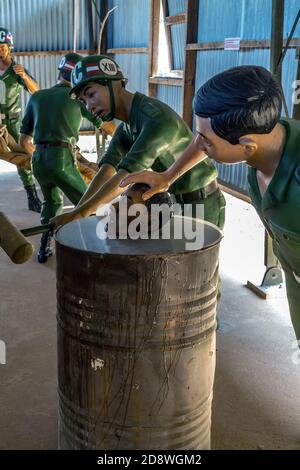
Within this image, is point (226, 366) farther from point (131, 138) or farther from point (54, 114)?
point (54, 114)

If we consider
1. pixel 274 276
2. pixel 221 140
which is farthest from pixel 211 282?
pixel 274 276

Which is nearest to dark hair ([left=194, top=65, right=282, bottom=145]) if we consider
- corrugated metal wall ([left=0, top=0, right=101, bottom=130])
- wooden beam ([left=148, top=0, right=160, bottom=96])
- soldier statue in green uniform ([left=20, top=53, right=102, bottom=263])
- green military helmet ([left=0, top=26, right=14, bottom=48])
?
soldier statue in green uniform ([left=20, top=53, right=102, bottom=263])

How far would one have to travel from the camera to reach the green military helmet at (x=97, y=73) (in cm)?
277

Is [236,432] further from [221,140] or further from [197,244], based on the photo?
[221,140]

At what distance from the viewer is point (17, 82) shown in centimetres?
721

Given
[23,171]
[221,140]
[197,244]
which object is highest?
[221,140]

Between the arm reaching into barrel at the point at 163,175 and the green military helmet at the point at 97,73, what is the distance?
2.23ft

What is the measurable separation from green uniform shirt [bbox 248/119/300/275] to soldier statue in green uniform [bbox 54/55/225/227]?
79 cm

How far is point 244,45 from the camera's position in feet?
20.0

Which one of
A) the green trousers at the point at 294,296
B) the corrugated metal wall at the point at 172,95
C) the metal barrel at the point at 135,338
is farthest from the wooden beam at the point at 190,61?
the metal barrel at the point at 135,338
